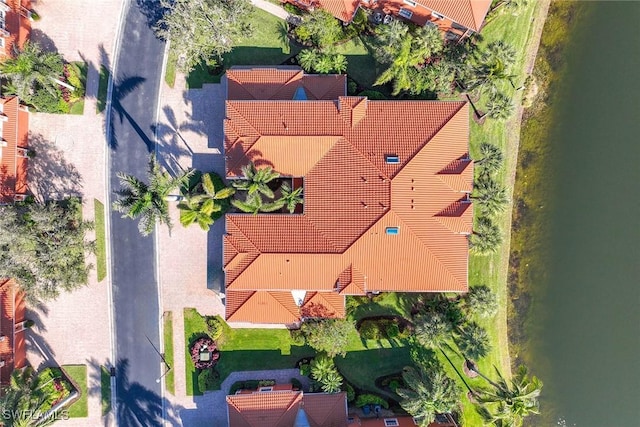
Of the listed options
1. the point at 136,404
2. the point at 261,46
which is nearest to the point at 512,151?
the point at 261,46

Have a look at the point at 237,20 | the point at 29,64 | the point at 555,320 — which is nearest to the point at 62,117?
the point at 29,64

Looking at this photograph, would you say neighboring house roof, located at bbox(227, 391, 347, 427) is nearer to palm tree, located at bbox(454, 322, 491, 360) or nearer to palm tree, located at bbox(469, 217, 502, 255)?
palm tree, located at bbox(454, 322, 491, 360)

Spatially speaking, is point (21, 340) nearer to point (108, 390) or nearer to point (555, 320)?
point (108, 390)

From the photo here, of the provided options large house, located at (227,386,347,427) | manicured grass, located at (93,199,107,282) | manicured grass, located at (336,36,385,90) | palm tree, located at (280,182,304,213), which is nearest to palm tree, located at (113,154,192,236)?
palm tree, located at (280,182,304,213)

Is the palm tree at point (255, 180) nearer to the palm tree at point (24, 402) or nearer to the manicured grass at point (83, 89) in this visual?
the manicured grass at point (83, 89)

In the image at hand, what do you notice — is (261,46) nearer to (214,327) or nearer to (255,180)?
(255,180)

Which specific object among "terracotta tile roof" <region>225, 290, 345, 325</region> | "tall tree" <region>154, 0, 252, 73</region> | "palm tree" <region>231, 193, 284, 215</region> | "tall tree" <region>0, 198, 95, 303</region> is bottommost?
"terracotta tile roof" <region>225, 290, 345, 325</region>
